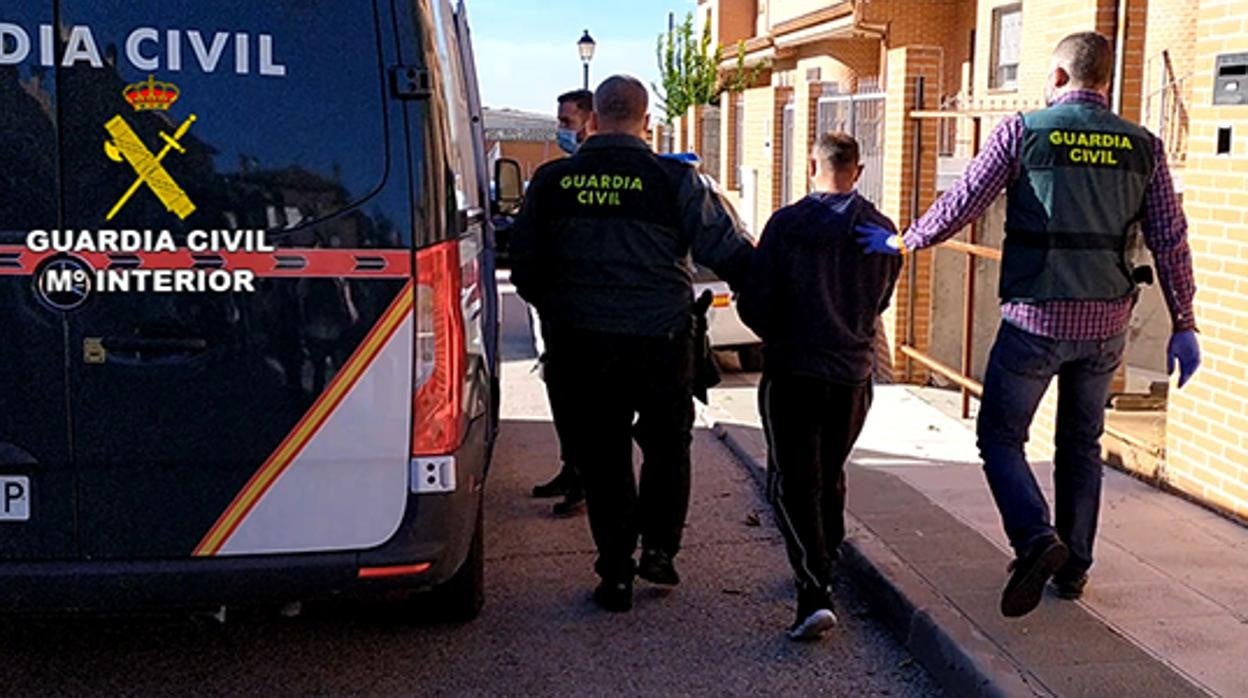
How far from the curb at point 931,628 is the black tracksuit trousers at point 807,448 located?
0.31 m

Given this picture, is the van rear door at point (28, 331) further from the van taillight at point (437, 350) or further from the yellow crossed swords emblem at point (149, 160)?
the van taillight at point (437, 350)

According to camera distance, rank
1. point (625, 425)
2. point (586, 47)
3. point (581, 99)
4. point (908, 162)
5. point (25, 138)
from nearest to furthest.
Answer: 1. point (25, 138)
2. point (625, 425)
3. point (581, 99)
4. point (908, 162)
5. point (586, 47)

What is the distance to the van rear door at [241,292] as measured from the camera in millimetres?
3381

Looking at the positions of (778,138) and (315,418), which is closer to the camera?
(315,418)

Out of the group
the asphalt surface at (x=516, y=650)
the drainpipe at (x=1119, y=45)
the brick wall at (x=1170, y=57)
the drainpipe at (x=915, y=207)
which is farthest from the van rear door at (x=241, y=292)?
the brick wall at (x=1170, y=57)

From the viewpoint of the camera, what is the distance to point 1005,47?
2108 centimetres

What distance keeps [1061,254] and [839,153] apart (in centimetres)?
79

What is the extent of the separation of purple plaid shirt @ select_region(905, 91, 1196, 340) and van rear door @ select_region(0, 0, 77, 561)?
2.61 metres

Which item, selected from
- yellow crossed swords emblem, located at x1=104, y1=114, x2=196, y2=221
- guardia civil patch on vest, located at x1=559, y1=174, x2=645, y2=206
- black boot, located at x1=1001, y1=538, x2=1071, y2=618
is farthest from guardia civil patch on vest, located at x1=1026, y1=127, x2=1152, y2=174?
yellow crossed swords emblem, located at x1=104, y1=114, x2=196, y2=221

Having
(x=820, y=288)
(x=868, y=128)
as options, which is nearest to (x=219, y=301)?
(x=820, y=288)

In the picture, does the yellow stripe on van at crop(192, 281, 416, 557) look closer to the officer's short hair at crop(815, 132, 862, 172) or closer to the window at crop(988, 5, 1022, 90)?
the officer's short hair at crop(815, 132, 862, 172)

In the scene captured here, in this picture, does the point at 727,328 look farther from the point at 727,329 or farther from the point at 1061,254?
the point at 1061,254

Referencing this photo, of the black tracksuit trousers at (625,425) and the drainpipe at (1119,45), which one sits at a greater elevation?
the drainpipe at (1119,45)

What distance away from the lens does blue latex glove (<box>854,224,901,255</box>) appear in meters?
4.24
